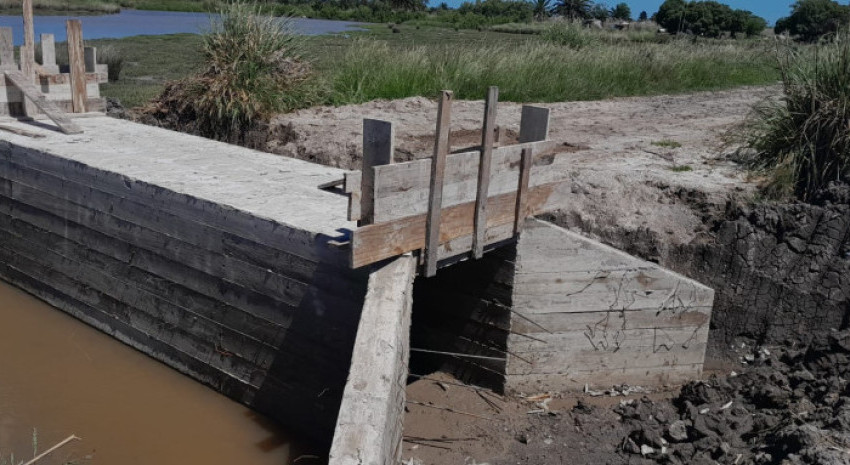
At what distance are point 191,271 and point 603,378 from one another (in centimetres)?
358

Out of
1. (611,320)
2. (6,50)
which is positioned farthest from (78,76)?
(611,320)

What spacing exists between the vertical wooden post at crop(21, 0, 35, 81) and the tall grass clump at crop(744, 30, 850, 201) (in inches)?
330

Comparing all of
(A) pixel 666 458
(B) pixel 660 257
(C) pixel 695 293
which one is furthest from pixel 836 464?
(B) pixel 660 257

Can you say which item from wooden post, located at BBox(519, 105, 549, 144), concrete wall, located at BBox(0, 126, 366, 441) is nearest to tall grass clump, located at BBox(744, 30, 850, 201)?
wooden post, located at BBox(519, 105, 549, 144)

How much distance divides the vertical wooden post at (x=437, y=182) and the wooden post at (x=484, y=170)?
13.5 inches

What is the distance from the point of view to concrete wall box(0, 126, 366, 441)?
565cm

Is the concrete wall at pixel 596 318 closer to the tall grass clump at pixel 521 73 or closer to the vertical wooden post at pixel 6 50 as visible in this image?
the tall grass clump at pixel 521 73

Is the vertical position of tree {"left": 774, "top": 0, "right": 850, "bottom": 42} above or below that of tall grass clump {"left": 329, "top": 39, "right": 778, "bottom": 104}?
above

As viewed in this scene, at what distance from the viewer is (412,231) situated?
4.88 m

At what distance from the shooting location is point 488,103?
5.03 meters

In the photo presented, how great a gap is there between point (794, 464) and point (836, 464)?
235 mm

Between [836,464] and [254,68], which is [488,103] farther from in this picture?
[254,68]

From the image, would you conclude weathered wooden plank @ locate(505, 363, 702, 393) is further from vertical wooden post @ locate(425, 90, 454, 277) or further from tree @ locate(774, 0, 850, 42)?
tree @ locate(774, 0, 850, 42)

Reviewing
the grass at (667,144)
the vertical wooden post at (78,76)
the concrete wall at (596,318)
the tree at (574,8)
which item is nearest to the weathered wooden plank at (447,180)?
the concrete wall at (596,318)
